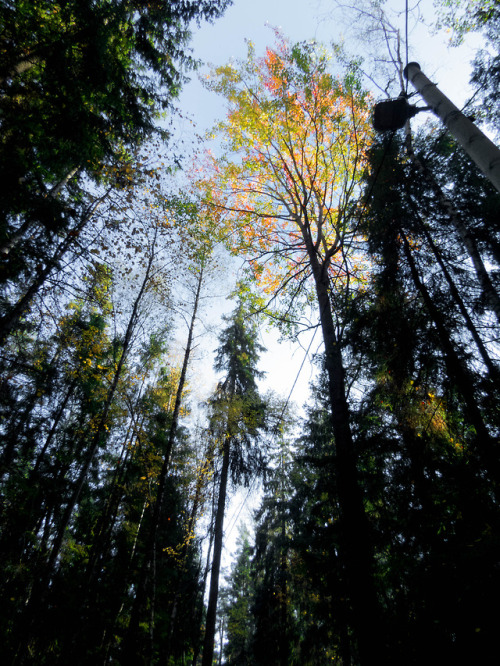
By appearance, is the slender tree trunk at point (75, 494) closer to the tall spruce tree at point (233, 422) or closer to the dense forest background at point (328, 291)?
the dense forest background at point (328, 291)

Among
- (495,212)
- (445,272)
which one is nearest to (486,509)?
(445,272)

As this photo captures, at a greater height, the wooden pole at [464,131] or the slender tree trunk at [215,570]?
the wooden pole at [464,131]

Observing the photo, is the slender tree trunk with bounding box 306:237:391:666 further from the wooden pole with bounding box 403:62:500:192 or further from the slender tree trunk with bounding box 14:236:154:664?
the slender tree trunk with bounding box 14:236:154:664

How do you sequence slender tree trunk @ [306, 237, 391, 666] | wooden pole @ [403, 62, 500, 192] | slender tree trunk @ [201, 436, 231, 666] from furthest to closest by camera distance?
slender tree trunk @ [201, 436, 231, 666], wooden pole @ [403, 62, 500, 192], slender tree trunk @ [306, 237, 391, 666]

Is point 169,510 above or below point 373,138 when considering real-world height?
below

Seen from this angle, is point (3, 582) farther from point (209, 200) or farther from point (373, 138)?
point (373, 138)

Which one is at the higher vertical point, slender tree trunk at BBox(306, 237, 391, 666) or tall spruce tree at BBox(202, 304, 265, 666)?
tall spruce tree at BBox(202, 304, 265, 666)

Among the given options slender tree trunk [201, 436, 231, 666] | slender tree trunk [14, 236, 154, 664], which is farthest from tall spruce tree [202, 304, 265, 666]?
slender tree trunk [14, 236, 154, 664]

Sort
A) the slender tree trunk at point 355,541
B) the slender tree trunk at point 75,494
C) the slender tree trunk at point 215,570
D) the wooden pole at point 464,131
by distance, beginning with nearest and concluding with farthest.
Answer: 1. the slender tree trunk at point 355,541
2. the wooden pole at point 464,131
3. the slender tree trunk at point 75,494
4. the slender tree trunk at point 215,570

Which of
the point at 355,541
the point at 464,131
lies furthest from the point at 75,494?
the point at 464,131

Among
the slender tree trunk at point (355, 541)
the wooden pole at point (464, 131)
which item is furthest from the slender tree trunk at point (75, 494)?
the wooden pole at point (464, 131)

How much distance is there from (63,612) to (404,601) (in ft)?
42.2

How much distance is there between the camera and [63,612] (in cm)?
1026

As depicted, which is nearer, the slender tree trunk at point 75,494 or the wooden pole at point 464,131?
the wooden pole at point 464,131
